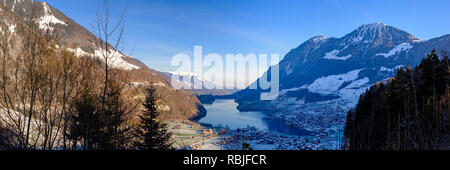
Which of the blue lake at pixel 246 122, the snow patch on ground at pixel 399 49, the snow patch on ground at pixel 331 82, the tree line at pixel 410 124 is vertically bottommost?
the blue lake at pixel 246 122

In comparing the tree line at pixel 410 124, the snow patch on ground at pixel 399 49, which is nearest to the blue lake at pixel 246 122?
the tree line at pixel 410 124

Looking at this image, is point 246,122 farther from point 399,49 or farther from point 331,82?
point 399,49

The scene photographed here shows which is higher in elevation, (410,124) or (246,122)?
(410,124)

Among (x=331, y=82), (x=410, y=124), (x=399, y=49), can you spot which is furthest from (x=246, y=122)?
(x=399, y=49)

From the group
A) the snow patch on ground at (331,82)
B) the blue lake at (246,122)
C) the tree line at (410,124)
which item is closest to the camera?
the tree line at (410,124)

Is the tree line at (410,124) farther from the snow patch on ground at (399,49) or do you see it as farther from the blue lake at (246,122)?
the snow patch on ground at (399,49)

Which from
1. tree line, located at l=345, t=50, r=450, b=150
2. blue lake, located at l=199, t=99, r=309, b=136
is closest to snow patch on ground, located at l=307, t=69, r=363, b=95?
blue lake, located at l=199, t=99, r=309, b=136

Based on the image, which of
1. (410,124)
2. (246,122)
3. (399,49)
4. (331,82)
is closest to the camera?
(410,124)

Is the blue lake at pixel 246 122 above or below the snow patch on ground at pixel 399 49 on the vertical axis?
below
